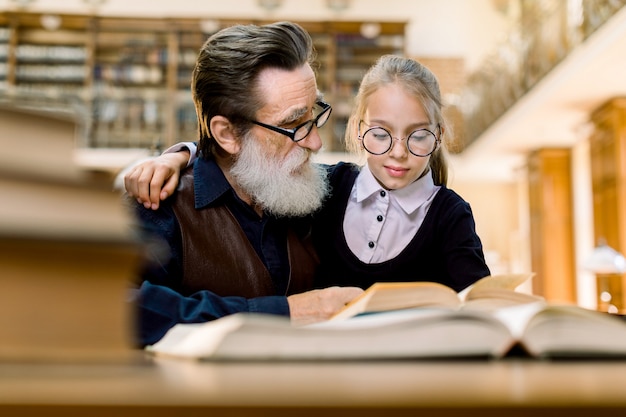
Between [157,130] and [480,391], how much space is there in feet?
47.3

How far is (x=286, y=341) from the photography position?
2.83ft

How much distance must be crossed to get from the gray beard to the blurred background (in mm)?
9594

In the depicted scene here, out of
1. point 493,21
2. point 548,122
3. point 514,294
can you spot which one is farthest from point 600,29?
point 514,294

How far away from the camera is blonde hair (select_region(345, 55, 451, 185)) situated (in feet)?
8.68

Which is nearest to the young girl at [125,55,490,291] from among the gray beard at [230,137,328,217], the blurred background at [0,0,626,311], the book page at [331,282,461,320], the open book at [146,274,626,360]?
the gray beard at [230,137,328,217]

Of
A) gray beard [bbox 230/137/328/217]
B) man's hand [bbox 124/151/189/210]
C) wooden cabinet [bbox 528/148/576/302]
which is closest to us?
man's hand [bbox 124/151/189/210]

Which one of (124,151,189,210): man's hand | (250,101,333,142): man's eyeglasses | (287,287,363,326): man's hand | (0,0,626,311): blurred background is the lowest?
(287,287,363,326): man's hand

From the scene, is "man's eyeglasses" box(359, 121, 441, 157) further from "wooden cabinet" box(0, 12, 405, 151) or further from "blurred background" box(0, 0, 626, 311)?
"wooden cabinet" box(0, 12, 405, 151)

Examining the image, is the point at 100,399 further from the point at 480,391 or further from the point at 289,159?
the point at 289,159

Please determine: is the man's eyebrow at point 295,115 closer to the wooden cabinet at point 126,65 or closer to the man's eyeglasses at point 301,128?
the man's eyeglasses at point 301,128

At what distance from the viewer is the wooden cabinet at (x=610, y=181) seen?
10445mm

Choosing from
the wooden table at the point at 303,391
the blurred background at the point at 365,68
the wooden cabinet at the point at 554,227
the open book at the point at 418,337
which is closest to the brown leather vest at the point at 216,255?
the open book at the point at 418,337

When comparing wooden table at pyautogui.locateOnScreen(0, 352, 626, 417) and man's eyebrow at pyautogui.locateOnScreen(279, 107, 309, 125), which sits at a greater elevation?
man's eyebrow at pyautogui.locateOnScreen(279, 107, 309, 125)

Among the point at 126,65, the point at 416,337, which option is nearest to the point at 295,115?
the point at 416,337
